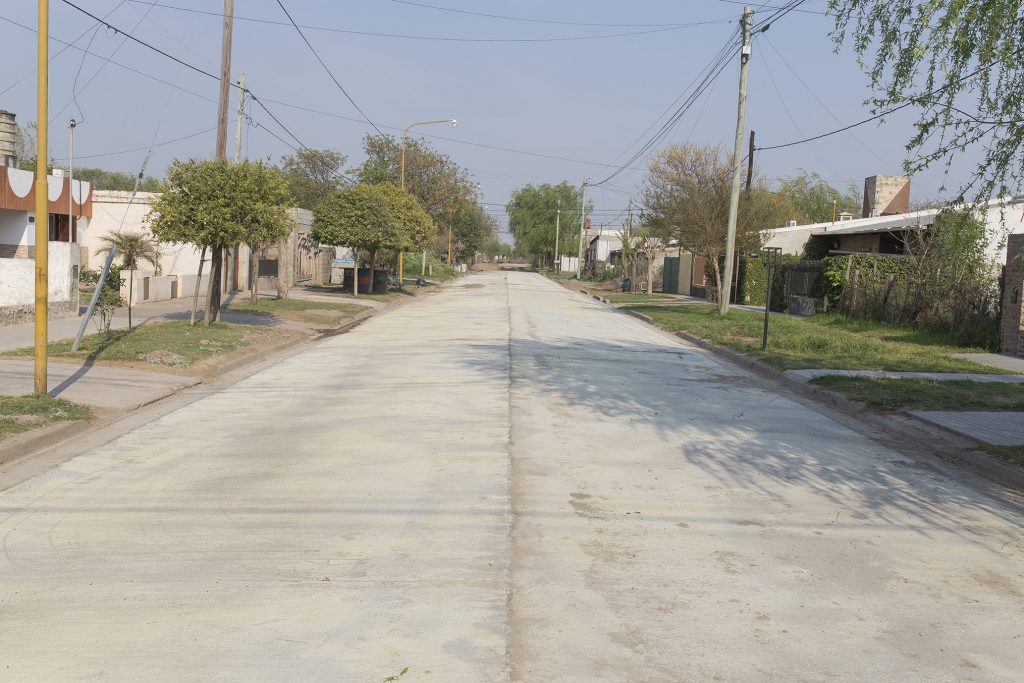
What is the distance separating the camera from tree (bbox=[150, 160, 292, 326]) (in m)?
18.8

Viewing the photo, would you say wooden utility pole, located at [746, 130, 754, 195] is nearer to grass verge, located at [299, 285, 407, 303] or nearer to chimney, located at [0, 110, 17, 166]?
grass verge, located at [299, 285, 407, 303]

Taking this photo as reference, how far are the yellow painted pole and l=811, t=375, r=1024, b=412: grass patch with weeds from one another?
9.98m

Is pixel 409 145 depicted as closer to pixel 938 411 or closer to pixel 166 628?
pixel 938 411

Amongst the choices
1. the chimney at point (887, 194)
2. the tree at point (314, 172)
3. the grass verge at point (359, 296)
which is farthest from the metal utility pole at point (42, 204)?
the tree at point (314, 172)

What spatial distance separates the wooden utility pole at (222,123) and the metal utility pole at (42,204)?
9.09 m

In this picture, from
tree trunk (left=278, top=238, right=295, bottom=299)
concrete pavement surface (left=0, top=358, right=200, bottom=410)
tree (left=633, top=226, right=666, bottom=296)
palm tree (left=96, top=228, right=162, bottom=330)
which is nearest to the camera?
concrete pavement surface (left=0, top=358, right=200, bottom=410)

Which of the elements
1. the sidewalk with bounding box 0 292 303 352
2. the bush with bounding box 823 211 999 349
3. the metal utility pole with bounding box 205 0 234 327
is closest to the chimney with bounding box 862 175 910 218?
the bush with bounding box 823 211 999 349

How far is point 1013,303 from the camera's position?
766 inches

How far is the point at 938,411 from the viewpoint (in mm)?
11953

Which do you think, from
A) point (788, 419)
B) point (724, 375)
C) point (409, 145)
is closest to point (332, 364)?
point (724, 375)

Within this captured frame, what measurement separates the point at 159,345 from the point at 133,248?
16557 millimetres

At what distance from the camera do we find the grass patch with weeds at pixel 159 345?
49.6 feet

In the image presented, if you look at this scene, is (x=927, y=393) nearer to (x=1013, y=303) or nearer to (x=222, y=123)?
(x=1013, y=303)

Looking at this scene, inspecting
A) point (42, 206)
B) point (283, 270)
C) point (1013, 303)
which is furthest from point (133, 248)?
point (1013, 303)
